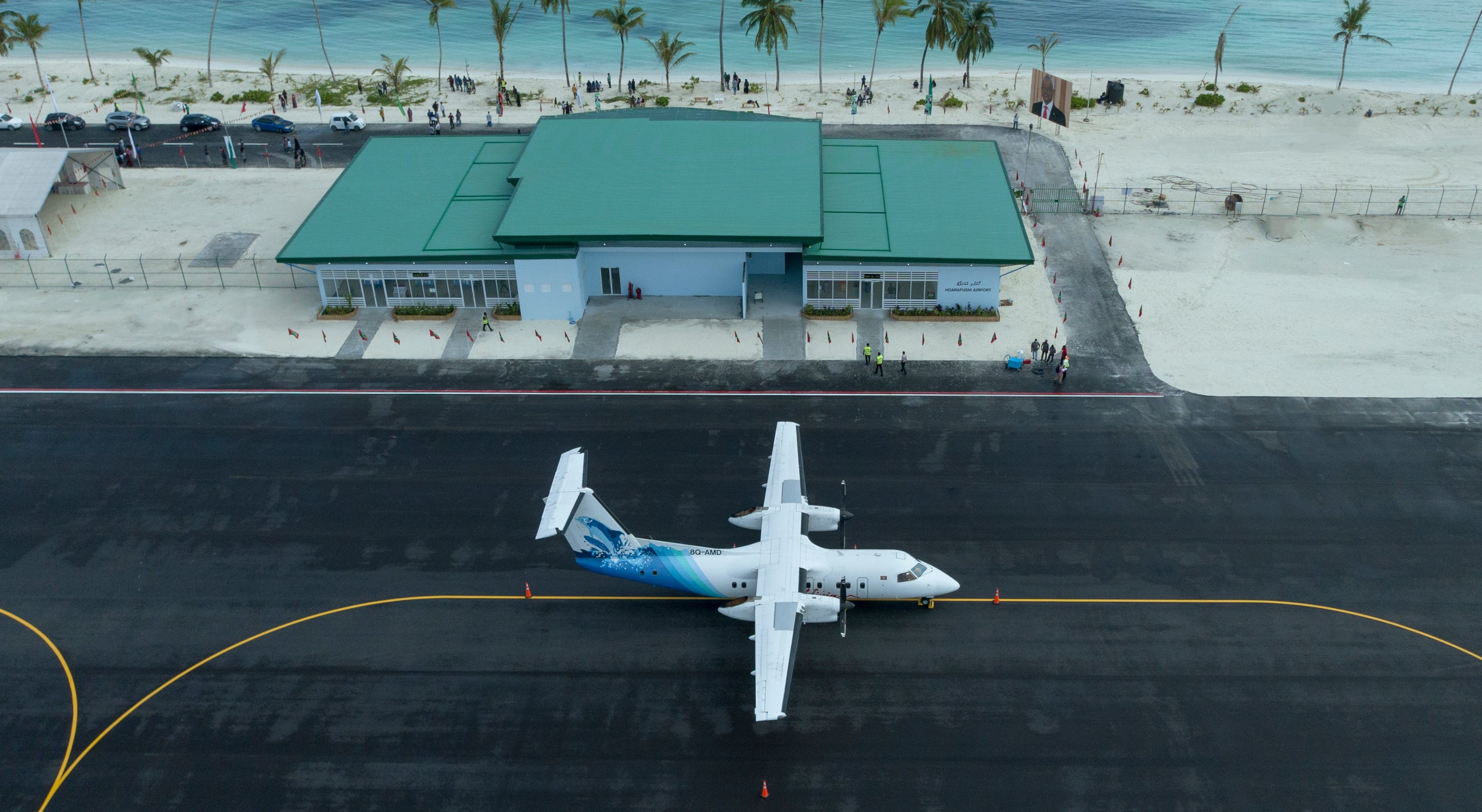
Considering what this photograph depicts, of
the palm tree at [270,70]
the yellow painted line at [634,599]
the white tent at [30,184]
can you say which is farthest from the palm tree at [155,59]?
the yellow painted line at [634,599]

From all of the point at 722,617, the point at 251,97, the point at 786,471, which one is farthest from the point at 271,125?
the point at 722,617

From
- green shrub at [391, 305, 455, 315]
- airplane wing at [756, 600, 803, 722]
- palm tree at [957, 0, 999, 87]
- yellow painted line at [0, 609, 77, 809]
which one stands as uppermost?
palm tree at [957, 0, 999, 87]

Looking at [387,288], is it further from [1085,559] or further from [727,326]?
[1085,559]

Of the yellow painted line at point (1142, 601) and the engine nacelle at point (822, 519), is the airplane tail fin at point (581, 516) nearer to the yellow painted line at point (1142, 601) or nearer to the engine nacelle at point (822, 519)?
the engine nacelle at point (822, 519)

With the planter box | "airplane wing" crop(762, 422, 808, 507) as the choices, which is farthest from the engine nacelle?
the planter box

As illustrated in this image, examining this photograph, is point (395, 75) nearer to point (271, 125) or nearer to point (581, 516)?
point (271, 125)

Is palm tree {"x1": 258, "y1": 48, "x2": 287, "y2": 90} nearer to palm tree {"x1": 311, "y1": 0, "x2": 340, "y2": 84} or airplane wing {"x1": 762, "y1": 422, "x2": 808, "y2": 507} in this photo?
palm tree {"x1": 311, "y1": 0, "x2": 340, "y2": 84}
